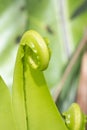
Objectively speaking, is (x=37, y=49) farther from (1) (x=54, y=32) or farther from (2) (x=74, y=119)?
(1) (x=54, y=32)

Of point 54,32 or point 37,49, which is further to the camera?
point 54,32

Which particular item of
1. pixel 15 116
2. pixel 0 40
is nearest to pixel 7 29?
pixel 0 40

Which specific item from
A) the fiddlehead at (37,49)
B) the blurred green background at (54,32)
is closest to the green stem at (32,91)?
the fiddlehead at (37,49)

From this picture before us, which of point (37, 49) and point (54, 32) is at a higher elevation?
point (37, 49)

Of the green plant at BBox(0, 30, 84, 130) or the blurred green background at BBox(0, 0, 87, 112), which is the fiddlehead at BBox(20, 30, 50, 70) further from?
the blurred green background at BBox(0, 0, 87, 112)

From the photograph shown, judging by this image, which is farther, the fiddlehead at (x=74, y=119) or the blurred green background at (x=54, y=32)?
the blurred green background at (x=54, y=32)

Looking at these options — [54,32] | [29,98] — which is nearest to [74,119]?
[29,98]

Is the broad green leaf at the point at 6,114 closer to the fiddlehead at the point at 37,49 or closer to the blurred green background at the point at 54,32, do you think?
the fiddlehead at the point at 37,49
